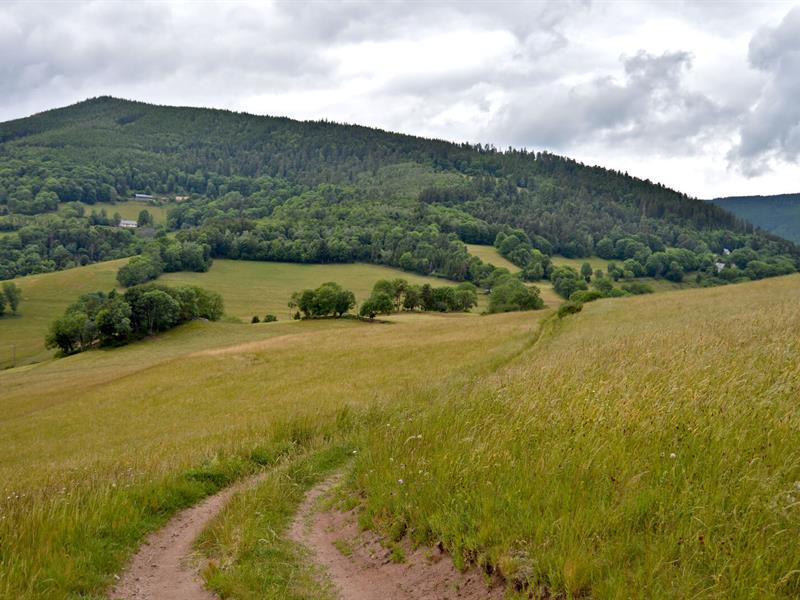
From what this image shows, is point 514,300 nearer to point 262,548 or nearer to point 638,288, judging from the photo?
point 638,288

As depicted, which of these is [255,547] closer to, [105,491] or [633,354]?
[105,491]

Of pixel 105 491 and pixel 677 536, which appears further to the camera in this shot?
pixel 105 491

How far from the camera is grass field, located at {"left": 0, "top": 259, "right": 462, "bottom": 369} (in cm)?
12355

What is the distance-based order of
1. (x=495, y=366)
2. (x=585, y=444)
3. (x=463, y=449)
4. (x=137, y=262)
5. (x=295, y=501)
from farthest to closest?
(x=137, y=262), (x=495, y=366), (x=295, y=501), (x=463, y=449), (x=585, y=444)

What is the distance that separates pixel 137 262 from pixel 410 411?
169137 millimetres

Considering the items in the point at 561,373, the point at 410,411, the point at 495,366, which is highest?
the point at 561,373

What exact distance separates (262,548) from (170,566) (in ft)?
4.63

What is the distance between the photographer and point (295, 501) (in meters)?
10.4

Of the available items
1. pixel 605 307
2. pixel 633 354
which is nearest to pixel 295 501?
pixel 633 354

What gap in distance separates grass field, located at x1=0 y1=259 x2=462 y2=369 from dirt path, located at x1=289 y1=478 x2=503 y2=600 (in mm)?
117405

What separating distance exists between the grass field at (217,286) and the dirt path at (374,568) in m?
117

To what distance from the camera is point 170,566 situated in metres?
8.20

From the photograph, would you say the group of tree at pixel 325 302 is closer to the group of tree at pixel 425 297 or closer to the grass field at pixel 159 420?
the group of tree at pixel 425 297

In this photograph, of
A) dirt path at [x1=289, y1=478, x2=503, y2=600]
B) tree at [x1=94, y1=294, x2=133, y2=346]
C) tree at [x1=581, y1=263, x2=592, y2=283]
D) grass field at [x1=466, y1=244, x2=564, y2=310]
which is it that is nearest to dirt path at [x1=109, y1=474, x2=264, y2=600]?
dirt path at [x1=289, y1=478, x2=503, y2=600]
